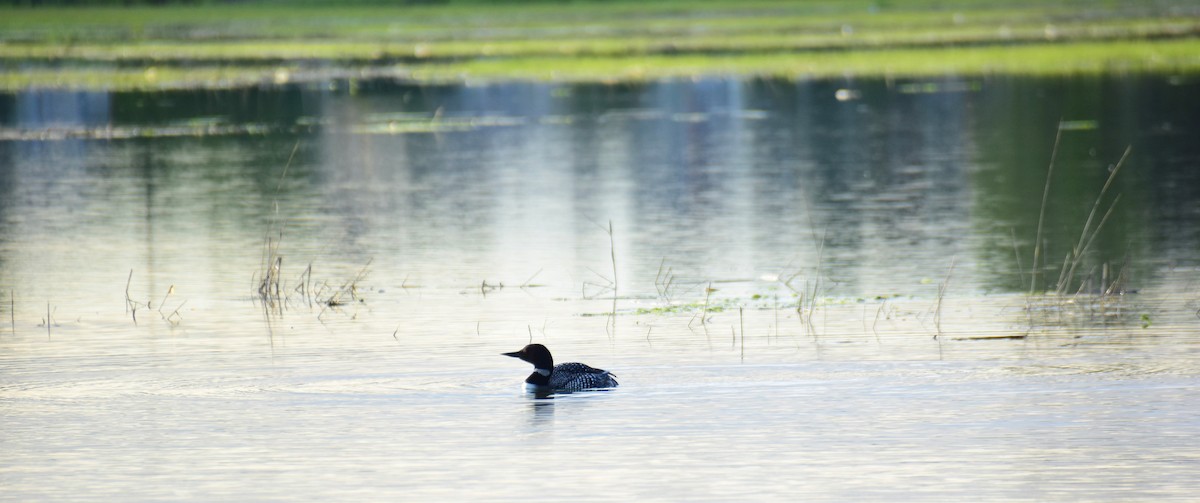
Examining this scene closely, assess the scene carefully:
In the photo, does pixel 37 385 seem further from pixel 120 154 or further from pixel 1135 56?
pixel 1135 56

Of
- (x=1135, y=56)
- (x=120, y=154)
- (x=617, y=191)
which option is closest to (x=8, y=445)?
(x=617, y=191)

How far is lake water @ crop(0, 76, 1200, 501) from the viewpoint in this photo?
12.5 m

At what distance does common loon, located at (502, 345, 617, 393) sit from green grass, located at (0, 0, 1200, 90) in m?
48.5

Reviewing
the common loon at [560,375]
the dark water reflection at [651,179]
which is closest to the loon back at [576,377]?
the common loon at [560,375]

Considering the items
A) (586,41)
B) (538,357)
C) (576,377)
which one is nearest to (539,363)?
(538,357)

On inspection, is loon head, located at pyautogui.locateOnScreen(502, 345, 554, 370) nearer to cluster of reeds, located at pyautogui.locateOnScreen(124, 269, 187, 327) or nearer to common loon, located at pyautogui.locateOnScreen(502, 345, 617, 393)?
common loon, located at pyautogui.locateOnScreen(502, 345, 617, 393)

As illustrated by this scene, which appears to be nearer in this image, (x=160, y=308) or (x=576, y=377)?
(x=576, y=377)

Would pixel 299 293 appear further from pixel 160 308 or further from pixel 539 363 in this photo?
pixel 539 363

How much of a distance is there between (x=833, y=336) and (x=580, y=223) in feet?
35.5

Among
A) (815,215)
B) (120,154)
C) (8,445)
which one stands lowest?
(8,445)

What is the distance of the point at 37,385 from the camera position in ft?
51.3

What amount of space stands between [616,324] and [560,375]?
338 centimetres

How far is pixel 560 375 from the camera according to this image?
14734 mm

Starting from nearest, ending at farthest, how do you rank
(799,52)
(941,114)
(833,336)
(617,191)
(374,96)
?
(833,336)
(617,191)
(941,114)
(374,96)
(799,52)
